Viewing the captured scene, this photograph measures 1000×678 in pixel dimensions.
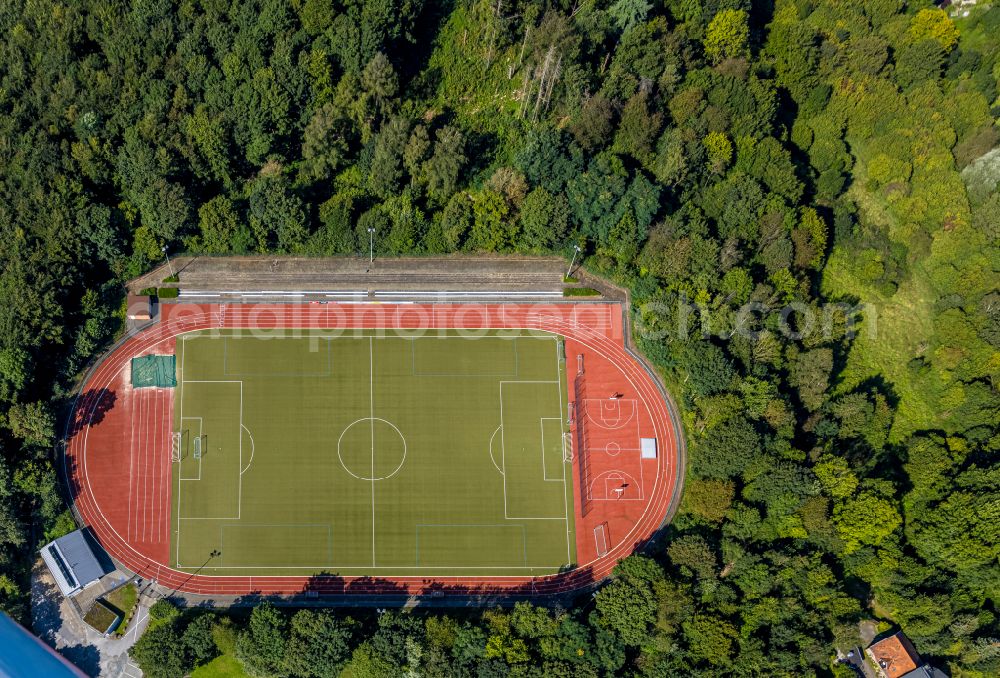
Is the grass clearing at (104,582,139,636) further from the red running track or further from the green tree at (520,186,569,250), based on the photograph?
the green tree at (520,186,569,250)

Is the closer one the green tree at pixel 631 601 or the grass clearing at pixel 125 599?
the green tree at pixel 631 601

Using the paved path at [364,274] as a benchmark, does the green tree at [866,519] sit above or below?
below

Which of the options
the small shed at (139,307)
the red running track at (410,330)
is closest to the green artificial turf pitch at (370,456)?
the red running track at (410,330)

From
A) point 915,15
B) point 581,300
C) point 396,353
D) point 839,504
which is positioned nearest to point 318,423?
point 396,353

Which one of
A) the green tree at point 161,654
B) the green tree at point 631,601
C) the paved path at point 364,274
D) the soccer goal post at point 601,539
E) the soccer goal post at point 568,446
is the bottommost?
the green tree at point 161,654

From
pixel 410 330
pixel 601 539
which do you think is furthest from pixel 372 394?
pixel 601 539

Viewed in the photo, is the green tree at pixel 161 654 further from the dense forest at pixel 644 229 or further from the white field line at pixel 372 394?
the white field line at pixel 372 394

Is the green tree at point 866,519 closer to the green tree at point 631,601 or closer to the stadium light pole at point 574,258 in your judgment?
the green tree at point 631,601

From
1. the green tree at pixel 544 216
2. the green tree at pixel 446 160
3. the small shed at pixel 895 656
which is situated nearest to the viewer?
the small shed at pixel 895 656

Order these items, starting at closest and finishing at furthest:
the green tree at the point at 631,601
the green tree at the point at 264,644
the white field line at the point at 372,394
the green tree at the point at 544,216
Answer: the green tree at the point at 264,644
the green tree at the point at 631,601
the white field line at the point at 372,394
the green tree at the point at 544,216
